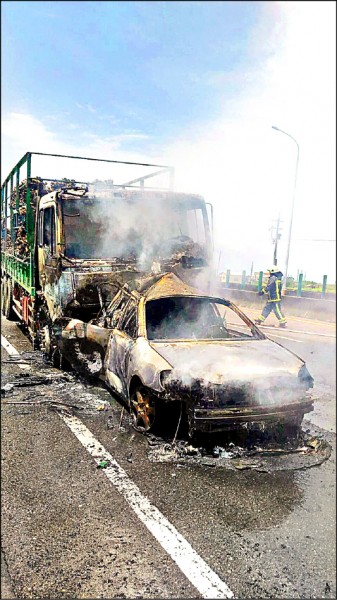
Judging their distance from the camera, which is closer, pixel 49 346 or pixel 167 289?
pixel 167 289

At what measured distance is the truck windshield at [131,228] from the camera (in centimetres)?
696

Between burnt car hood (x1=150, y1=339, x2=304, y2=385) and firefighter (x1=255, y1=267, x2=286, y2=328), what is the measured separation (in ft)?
17.6

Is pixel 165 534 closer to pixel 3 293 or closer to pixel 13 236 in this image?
pixel 13 236

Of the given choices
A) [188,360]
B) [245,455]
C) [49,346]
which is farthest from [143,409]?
[49,346]

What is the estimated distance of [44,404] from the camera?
5.21 metres

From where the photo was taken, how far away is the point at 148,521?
9.77 ft

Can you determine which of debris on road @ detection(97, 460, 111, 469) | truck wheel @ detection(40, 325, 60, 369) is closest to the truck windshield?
truck wheel @ detection(40, 325, 60, 369)

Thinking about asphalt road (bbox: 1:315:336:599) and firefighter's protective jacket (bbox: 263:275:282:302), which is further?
firefighter's protective jacket (bbox: 263:275:282:302)

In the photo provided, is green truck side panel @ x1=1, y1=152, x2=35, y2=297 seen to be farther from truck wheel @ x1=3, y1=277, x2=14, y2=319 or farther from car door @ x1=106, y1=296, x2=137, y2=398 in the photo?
car door @ x1=106, y1=296, x2=137, y2=398

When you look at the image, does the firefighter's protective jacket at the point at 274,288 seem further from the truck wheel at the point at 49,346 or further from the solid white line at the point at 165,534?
the solid white line at the point at 165,534

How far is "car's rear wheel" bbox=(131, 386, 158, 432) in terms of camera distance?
4.20 meters

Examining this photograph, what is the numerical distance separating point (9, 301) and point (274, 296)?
5.84 meters

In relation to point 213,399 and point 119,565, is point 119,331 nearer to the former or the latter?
point 213,399

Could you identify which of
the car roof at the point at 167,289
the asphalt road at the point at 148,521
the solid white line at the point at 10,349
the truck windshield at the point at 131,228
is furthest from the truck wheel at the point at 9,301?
the asphalt road at the point at 148,521
